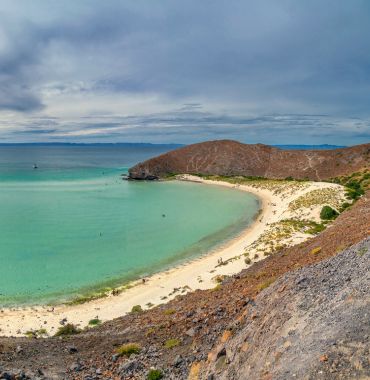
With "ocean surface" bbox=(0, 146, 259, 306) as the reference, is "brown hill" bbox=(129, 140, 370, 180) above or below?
above

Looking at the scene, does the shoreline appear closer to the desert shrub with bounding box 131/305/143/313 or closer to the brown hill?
the desert shrub with bounding box 131/305/143/313

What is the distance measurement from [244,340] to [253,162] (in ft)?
423

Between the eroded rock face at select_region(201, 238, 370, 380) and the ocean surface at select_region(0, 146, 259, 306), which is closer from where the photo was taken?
the eroded rock face at select_region(201, 238, 370, 380)

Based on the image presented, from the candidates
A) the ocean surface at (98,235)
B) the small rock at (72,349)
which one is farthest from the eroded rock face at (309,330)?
the ocean surface at (98,235)

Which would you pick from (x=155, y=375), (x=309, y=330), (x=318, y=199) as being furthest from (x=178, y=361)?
(x=318, y=199)

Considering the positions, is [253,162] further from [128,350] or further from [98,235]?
[128,350]

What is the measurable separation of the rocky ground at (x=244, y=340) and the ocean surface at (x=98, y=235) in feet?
46.8

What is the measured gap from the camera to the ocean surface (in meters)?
32.5

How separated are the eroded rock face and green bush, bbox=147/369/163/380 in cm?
181

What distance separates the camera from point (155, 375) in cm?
1262

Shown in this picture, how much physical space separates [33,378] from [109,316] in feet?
39.1

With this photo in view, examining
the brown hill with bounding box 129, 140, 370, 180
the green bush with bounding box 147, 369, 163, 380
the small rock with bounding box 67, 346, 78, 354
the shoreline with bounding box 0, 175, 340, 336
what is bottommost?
the shoreline with bounding box 0, 175, 340, 336

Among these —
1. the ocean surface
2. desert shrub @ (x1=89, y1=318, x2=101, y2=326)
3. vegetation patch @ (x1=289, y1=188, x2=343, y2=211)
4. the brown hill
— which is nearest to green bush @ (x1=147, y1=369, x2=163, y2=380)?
desert shrub @ (x1=89, y1=318, x2=101, y2=326)

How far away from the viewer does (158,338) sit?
1565 centimetres
